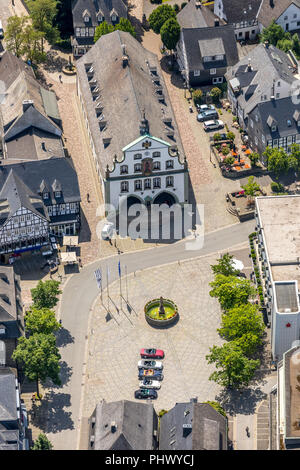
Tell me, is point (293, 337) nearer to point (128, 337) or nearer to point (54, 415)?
point (128, 337)

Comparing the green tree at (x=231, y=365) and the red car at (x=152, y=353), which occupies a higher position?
the red car at (x=152, y=353)

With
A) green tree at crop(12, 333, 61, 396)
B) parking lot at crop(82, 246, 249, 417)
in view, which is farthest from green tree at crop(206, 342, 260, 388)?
green tree at crop(12, 333, 61, 396)

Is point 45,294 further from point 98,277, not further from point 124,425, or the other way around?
point 124,425

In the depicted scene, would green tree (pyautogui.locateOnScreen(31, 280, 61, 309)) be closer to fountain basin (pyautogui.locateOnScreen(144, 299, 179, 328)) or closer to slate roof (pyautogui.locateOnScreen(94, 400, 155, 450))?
fountain basin (pyautogui.locateOnScreen(144, 299, 179, 328))

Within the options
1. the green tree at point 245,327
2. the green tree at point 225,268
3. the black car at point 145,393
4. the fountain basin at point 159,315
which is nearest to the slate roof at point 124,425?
the black car at point 145,393

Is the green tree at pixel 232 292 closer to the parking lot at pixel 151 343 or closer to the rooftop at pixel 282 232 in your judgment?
the parking lot at pixel 151 343

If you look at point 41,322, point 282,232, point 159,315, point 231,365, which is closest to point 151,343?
point 159,315

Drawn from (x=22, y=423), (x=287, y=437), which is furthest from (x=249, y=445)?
(x=22, y=423)
